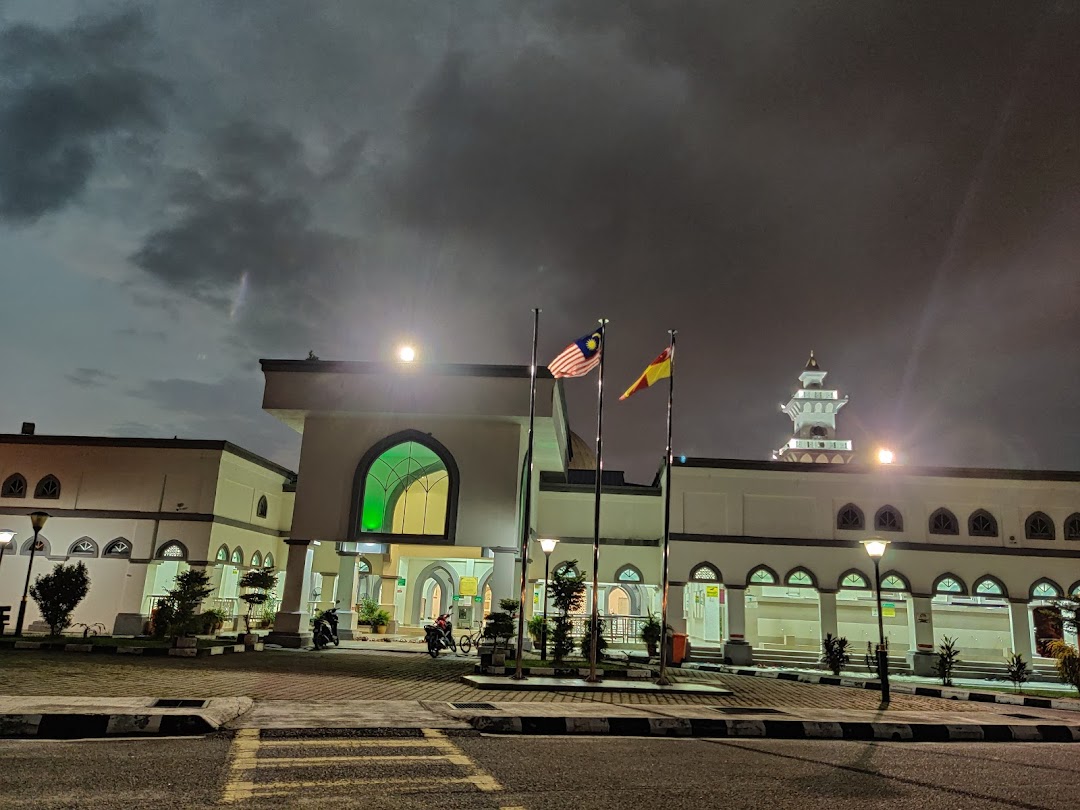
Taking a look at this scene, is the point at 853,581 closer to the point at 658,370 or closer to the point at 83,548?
the point at 658,370

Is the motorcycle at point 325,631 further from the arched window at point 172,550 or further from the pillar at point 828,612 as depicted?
the pillar at point 828,612

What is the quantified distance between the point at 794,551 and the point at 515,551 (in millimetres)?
12007

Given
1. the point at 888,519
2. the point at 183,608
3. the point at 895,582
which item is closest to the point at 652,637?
the point at 895,582

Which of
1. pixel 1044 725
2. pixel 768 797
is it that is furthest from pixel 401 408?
pixel 768 797

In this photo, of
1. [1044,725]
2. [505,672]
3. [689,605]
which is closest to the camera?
[1044,725]

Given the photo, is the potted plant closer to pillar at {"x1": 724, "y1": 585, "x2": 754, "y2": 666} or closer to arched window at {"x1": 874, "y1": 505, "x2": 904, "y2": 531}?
pillar at {"x1": 724, "y1": 585, "x2": 754, "y2": 666}

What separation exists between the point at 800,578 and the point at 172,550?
2371 cm

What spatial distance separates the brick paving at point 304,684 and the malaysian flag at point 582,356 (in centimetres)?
707

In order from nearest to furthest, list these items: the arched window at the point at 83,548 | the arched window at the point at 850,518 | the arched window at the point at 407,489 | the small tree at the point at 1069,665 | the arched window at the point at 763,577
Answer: the small tree at the point at 1069,665, the arched window at the point at 407,489, the arched window at the point at 763,577, the arched window at the point at 83,548, the arched window at the point at 850,518

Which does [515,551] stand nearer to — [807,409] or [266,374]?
[266,374]

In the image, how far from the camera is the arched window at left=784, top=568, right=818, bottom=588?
31.5 m

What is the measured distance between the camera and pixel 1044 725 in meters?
12.5

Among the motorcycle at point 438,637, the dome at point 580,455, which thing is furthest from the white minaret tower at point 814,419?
the motorcycle at point 438,637

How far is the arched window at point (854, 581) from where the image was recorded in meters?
31.5
